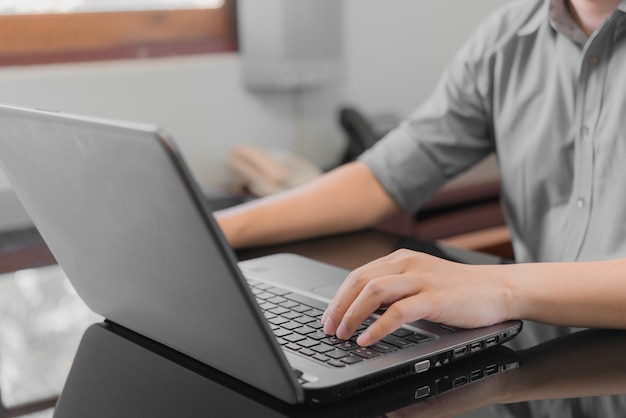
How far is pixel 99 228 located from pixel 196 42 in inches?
61.9

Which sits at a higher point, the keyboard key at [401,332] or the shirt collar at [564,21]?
the shirt collar at [564,21]

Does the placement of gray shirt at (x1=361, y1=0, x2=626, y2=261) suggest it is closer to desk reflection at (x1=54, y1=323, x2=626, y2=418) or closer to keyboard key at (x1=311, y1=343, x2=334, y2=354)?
desk reflection at (x1=54, y1=323, x2=626, y2=418)

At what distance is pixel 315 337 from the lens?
77 centimetres

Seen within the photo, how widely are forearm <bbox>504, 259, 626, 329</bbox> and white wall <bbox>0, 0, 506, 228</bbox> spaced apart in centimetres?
109

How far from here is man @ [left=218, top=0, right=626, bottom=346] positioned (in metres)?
1.18

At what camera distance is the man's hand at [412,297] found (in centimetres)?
76

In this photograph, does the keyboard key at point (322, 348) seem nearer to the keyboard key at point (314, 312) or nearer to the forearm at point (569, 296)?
the keyboard key at point (314, 312)

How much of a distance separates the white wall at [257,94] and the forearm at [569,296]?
1090mm

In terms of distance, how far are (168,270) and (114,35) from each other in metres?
1.54

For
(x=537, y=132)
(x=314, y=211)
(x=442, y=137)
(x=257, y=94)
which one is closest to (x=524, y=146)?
(x=537, y=132)

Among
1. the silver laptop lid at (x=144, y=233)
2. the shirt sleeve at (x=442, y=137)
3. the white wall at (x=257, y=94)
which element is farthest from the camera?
the white wall at (x=257, y=94)

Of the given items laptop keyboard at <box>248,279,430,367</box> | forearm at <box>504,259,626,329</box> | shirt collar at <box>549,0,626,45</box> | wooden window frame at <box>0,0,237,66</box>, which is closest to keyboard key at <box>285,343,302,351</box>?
laptop keyboard at <box>248,279,430,367</box>

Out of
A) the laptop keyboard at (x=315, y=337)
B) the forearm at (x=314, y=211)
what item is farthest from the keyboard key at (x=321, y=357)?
the forearm at (x=314, y=211)

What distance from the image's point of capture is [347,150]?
2236 millimetres
